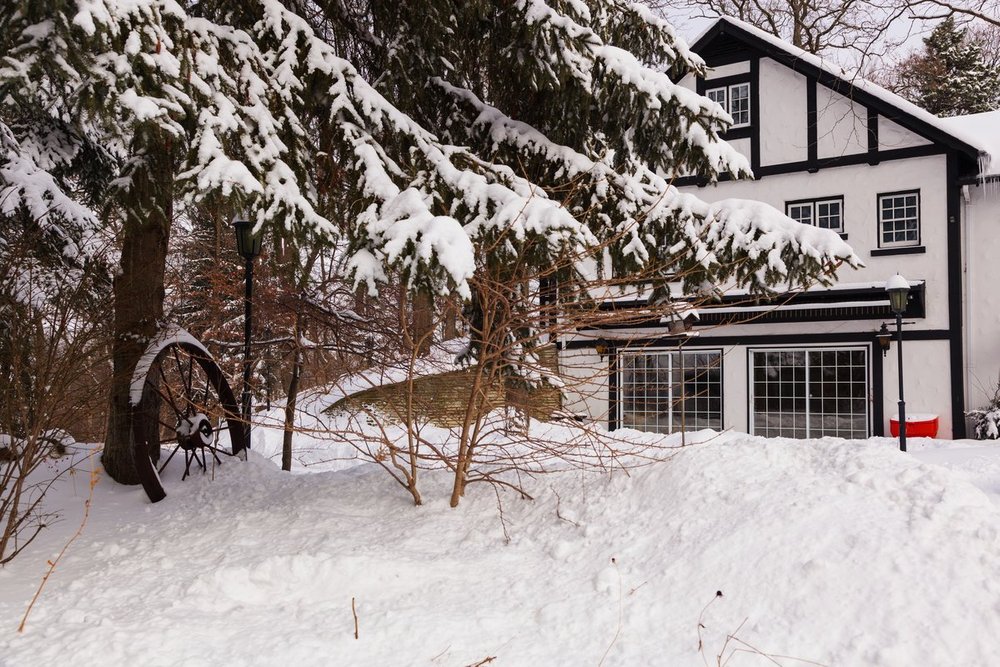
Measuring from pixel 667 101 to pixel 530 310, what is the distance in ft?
8.84

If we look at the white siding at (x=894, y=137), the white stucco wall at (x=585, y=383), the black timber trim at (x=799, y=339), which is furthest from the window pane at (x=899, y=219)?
the white stucco wall at (x=585, y=383)

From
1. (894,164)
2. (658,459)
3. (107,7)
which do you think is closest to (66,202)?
(107,7)

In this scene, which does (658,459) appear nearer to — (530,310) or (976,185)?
(530,310)

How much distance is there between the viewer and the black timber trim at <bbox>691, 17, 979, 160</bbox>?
539 inches

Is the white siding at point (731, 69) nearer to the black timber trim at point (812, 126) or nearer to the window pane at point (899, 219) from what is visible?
the black timber trim at point (812, 126)

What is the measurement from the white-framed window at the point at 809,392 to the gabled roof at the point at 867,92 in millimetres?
4156

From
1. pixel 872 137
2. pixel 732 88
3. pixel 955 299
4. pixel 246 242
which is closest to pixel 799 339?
pixel 955 299

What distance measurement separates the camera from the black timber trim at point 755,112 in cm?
1552

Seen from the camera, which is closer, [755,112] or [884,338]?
[884,338]

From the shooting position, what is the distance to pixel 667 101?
642 cm

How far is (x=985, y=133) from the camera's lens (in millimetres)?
15195

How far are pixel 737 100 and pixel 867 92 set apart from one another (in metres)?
2.58

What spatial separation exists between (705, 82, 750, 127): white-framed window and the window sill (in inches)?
150

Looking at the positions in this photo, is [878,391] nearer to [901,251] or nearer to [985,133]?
[901,251]
